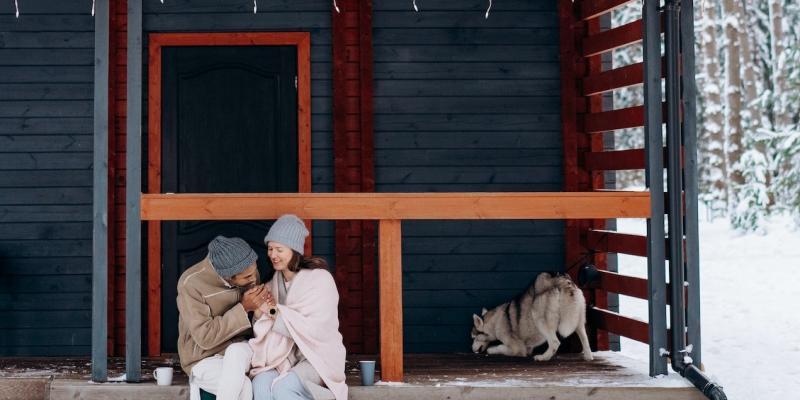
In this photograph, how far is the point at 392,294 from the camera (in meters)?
5.66

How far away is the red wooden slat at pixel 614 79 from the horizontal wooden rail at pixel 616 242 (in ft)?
3.15

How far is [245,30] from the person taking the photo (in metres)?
7.25

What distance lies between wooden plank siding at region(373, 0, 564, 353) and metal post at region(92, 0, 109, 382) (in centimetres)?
224

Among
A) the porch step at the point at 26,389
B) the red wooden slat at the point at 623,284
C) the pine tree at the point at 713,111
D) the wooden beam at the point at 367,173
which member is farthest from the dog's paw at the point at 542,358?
the pine tree at the point at 713,111

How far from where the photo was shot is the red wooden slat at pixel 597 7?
671 centimetres

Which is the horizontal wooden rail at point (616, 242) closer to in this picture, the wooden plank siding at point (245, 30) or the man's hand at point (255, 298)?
the wooden plank siding at point (245, 30)

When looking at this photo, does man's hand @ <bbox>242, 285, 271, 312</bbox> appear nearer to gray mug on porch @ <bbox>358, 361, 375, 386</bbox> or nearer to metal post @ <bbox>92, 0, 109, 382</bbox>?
gray mug on porch @ <bbox>358, 361, 375, 386</bbox>

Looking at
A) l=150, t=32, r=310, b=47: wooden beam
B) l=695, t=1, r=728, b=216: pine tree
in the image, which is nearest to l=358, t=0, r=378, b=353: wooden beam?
l=150, t=32, r=310, b=47: wooden beam

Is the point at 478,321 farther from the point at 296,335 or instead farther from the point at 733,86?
the point at 733,86

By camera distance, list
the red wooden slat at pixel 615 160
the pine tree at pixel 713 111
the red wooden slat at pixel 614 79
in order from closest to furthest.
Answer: the red wooden slat at pixel 614 79
the red wooden slat at pixel 615 160
the pine tree at pixel 713 111

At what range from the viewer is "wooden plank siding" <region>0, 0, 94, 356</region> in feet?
23.7

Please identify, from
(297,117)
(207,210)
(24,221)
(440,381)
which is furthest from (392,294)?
(24,221)

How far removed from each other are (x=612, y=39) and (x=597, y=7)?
30 cm

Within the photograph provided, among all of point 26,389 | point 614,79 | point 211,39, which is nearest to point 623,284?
point 614,79
